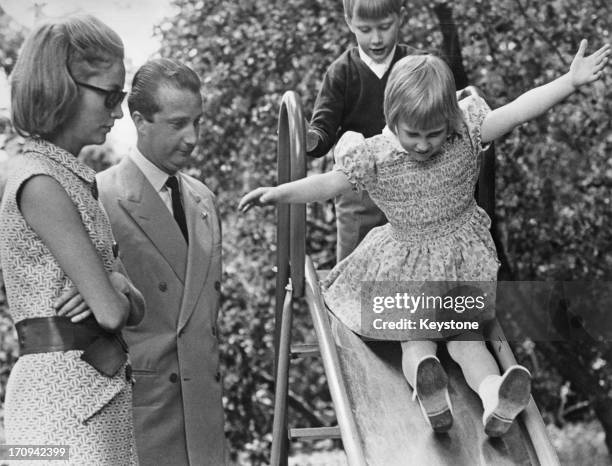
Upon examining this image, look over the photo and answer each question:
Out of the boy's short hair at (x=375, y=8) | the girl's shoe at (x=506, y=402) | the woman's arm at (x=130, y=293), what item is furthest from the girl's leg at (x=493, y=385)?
the boy's short hair at (x=375, y=8)

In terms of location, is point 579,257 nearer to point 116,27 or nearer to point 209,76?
point 209,76

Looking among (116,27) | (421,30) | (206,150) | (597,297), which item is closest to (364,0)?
(116,27)

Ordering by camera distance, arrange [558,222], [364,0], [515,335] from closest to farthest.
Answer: [364,0] < [515,335] < [558,222]

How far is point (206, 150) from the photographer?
2.95m

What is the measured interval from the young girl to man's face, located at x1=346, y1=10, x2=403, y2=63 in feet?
1.06

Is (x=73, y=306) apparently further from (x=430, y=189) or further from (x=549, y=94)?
(x=549, y=94)

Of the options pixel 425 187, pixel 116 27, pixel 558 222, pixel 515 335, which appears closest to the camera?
pixel 425 187

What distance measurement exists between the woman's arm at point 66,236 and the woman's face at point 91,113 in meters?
0.09

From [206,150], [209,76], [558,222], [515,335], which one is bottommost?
[515,335]

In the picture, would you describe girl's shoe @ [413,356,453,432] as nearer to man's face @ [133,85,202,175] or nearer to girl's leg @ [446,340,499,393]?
girl's leg @ [446,340,499,393]

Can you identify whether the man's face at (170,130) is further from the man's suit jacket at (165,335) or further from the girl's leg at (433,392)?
the girl's leg at (433,392)

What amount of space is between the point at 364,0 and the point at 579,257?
1350 mm

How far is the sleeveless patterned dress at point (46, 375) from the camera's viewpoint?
120cm

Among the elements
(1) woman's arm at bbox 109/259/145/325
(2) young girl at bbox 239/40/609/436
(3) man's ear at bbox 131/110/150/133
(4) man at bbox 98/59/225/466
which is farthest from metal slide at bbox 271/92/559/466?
(1) woman's arm at bbox 109/259/145/325
